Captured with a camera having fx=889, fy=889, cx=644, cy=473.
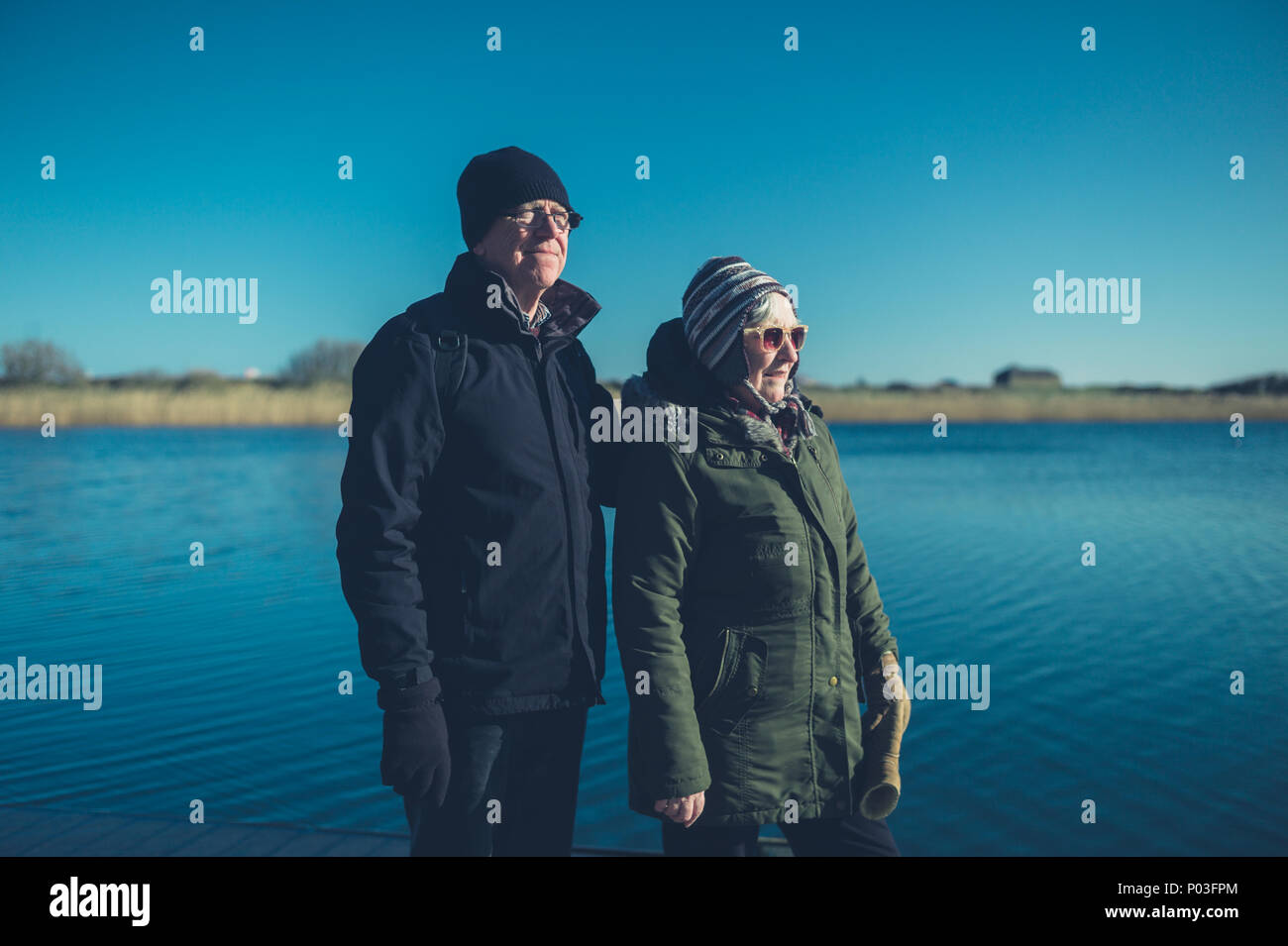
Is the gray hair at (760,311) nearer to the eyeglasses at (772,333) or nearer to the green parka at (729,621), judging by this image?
the eyeglasses at (772,333)

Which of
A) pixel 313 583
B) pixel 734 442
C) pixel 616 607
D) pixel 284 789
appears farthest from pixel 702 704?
pixel 313 583

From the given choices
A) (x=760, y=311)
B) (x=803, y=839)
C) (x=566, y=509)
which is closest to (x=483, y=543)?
(x=566, y=509)

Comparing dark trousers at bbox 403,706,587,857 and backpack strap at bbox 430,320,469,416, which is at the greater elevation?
backpack strap at bbox 430,320,469,416

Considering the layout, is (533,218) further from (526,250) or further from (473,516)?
(473,516)

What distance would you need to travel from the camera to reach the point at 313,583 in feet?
33.7

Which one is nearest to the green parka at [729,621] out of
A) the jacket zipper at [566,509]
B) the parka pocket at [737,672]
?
the parka pocket at [737,672]

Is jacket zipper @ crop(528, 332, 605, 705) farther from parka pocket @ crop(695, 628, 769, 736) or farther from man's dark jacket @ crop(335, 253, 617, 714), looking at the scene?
parka pocket @ crop(695, 628, 769, 736)

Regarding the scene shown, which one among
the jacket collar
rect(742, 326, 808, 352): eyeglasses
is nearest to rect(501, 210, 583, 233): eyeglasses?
the jacket collar

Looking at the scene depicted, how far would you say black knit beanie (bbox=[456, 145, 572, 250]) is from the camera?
2.35 meters

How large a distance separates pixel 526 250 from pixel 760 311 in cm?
65

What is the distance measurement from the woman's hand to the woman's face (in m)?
1.00

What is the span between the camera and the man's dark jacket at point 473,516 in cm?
208
